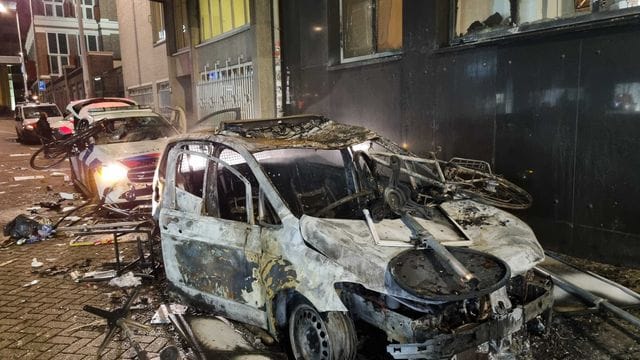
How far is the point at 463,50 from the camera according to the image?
6.47 m

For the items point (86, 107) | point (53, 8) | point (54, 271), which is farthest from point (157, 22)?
point (53, 8)

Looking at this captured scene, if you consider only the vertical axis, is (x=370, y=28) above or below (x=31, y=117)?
above

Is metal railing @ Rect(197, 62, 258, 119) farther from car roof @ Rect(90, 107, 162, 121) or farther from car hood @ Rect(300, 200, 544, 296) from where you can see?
car hood @ Rect(300, 200, 544, 296)

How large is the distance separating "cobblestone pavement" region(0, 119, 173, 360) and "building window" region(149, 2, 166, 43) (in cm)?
1256

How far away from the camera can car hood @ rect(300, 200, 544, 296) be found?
2.88 metres

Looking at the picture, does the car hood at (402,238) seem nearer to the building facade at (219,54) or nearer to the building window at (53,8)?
the building facade at (219,54)

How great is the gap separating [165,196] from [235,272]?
3.91 ft

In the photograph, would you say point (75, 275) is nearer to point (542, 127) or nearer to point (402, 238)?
point (402, 238)

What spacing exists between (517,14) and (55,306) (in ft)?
21.3

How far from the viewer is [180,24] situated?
52.4 feet

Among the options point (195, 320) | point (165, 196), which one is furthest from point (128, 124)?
point (195, 320)

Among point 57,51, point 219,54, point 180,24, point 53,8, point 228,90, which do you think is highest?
point 53,8

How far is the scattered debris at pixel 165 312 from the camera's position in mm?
4173

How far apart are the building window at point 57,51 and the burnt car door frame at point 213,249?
45.3 meters
